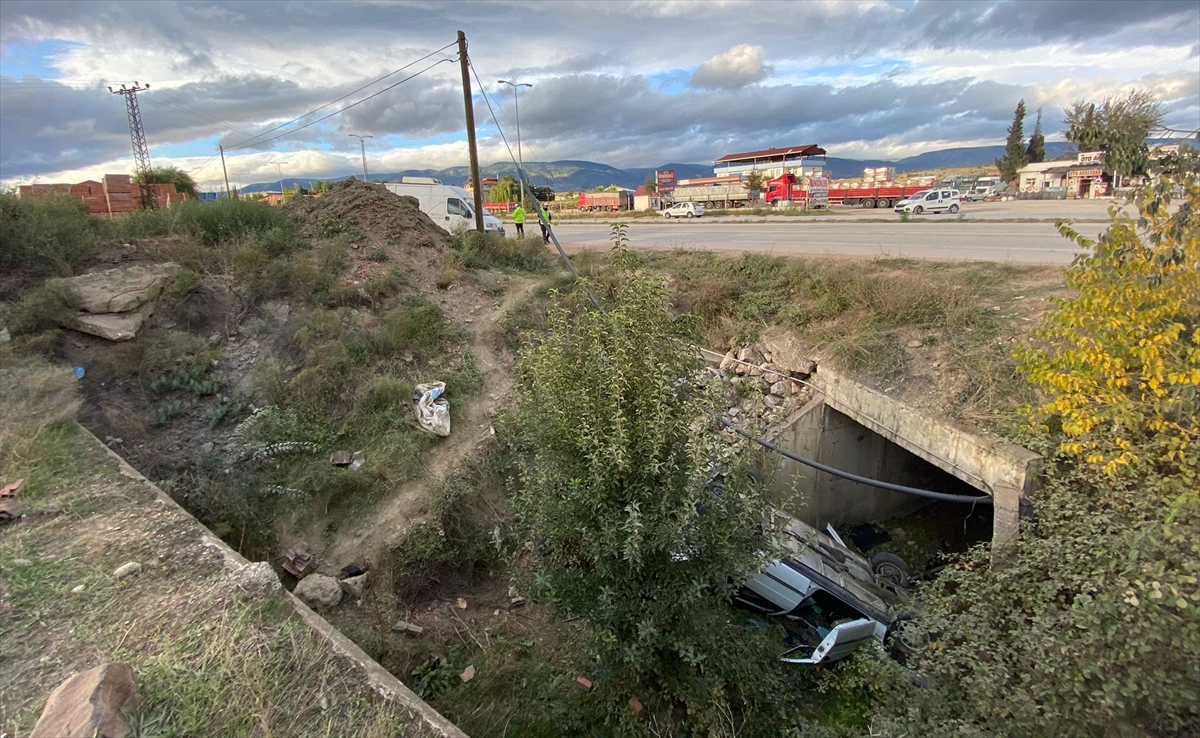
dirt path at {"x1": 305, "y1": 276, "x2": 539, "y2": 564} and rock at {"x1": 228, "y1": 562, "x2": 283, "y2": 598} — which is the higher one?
rock at {"x1": 228, "y1": 562, "x2": 283, "y2": 598}

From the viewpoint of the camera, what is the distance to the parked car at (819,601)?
21.8 ft

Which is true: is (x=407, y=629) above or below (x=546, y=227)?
below

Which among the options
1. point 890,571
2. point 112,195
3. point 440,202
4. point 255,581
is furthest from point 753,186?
point 255,581

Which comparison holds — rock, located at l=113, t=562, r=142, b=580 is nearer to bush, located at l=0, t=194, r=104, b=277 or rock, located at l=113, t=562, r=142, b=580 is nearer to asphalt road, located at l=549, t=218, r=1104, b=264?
bush, located at l=0, t=194, r=104, b=277

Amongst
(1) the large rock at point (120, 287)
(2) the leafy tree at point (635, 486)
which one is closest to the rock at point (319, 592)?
(2) the leafy tree at point (635, 486)

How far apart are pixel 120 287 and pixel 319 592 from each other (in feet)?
24.7

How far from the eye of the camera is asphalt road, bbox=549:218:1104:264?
40.9 ft

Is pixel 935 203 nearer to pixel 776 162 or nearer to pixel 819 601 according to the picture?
pixel 819 601

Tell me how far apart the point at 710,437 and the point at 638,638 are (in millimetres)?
1673

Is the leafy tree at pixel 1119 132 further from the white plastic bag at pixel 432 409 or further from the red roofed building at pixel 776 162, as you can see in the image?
the red roofed building at pixel 776 162

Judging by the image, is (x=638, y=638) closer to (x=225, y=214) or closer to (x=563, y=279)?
(x=563, y=279)

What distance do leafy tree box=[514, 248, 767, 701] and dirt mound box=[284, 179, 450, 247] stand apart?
11.4 m

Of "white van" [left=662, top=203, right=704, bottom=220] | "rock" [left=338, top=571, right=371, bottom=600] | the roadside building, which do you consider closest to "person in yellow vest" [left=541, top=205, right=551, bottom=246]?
"rock" [left=338, top=571, right=371, bottom=600]

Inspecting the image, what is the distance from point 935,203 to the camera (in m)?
28.1
